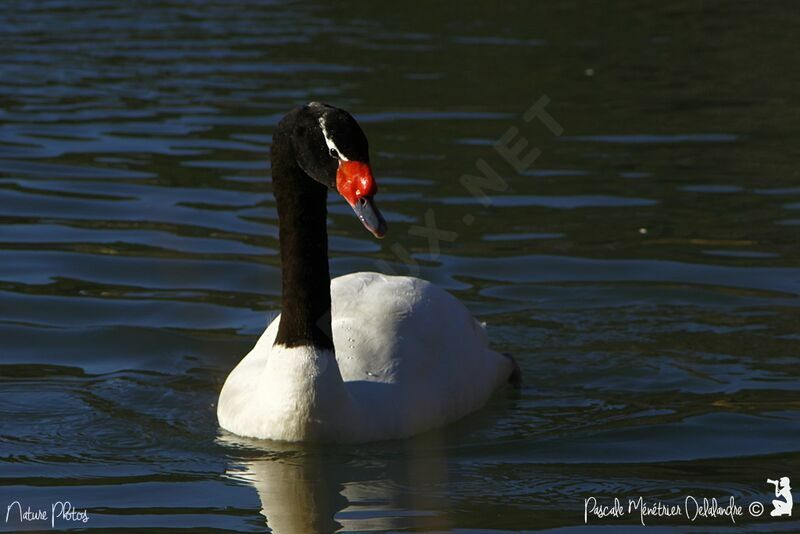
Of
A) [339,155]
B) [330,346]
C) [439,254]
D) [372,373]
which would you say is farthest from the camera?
[439,254]

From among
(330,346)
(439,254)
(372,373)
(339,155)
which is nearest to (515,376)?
(372,373)

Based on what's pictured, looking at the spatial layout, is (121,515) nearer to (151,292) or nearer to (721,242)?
(151,292)

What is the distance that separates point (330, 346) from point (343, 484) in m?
0.67

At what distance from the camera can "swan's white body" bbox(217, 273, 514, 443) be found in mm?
6930

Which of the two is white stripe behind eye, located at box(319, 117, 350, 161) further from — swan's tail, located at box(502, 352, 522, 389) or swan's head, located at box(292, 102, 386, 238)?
swan's tail, located at box(502, 352, 522, 389)

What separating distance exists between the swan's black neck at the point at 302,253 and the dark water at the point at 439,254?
0.54m

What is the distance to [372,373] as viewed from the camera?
7219mm

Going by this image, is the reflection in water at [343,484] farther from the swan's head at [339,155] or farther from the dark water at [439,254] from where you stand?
the swan's head at [339,155]

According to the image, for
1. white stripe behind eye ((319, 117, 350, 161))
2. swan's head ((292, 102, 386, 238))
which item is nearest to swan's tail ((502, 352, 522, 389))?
swan's head ((292, 102, 386, 238))

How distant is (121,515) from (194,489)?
0.43 meters

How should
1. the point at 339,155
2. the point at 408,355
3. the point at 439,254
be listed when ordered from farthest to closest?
A: the point at 439,254
the point at 408,355
the point at 339,155

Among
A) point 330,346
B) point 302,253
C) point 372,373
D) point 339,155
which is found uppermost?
point 339,155

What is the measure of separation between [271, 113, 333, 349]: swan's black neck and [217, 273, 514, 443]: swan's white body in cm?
9

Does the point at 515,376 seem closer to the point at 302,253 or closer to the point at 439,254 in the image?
the point at 302,253
